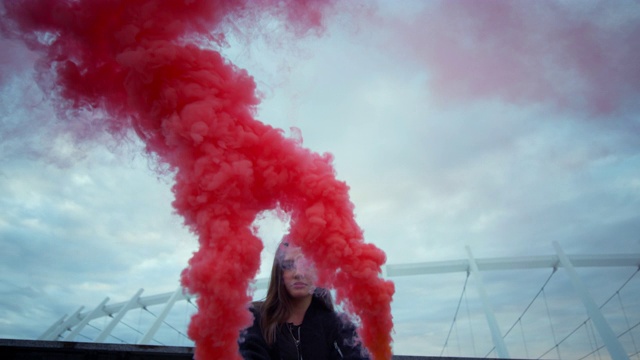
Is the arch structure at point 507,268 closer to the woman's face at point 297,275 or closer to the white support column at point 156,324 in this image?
the white support column at point 156,324

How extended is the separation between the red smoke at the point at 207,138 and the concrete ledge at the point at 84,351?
11.7 ft

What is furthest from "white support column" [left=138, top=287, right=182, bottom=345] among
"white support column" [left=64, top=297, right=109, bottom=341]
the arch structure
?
"white support column" [left=64, top=297, right=109, bottom=341]

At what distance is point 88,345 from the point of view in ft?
19.0

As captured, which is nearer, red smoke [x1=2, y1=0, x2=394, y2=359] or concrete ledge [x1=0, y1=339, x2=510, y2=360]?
red smoke [x1=2, y1=0, x2=394, y2=359]

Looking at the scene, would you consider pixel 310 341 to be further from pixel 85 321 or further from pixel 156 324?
pixel 85 321

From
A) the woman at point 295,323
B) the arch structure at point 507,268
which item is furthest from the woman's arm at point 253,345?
the arch structure at point 507,268

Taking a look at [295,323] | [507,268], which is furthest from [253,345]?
[507,268]

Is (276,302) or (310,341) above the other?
(276,302)

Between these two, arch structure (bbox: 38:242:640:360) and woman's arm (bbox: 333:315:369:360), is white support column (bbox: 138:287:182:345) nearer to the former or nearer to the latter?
arch structure (bbox: 38:242:640:360)

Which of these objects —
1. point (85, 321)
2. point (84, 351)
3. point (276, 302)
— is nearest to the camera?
point (276, 302)

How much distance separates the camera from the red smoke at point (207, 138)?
3.34 m

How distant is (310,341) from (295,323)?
27 cm

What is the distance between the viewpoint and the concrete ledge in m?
5.48

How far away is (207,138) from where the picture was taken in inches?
139
